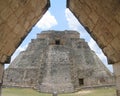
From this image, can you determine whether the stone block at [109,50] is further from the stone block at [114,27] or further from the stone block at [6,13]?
the stone block at [6,13]

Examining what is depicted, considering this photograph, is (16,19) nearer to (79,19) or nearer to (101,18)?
(79,19)

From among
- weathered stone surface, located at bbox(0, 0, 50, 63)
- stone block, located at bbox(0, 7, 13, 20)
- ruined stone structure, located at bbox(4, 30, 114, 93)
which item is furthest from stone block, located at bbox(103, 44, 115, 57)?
ruined stone structure, located at bbox(4, 30, 114, 93)

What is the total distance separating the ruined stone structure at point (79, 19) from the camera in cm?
446

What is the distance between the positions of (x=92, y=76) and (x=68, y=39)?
6.56 m

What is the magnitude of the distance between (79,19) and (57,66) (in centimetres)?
2121

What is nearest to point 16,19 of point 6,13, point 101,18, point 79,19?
point 6,13

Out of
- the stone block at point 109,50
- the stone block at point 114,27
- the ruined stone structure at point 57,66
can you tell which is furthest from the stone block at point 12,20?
the ruined stone structure at point 57,66

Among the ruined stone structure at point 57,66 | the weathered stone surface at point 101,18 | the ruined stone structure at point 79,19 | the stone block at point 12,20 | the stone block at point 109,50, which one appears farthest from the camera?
the ruined stone structure at point 57,66

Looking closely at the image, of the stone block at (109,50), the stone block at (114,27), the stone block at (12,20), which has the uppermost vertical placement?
the stone block at (12,20)

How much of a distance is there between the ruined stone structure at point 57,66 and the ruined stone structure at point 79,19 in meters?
19.1

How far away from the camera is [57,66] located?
2662 centimetres

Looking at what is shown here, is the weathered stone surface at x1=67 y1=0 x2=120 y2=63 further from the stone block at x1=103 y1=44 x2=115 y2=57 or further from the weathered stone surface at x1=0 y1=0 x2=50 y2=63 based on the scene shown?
the weathered stone surface at x1=0 y1=0 x2=50 y2=63

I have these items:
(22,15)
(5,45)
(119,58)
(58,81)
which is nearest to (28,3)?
(22,15)

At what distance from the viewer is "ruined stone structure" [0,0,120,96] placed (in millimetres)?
4461
